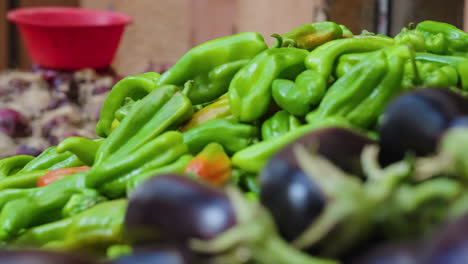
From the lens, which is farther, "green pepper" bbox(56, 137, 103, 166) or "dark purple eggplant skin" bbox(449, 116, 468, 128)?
"green pepper" bbox(56, 137, 103, 166)

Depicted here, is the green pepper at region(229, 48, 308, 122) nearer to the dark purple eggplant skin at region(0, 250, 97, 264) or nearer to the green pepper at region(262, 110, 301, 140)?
the green pepper at region(262, 110, 301, 140)

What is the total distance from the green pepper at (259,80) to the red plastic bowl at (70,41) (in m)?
1.82

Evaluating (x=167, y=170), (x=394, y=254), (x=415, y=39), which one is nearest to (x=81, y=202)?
(x=167, y=170)

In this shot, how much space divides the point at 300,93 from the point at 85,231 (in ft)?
1.26

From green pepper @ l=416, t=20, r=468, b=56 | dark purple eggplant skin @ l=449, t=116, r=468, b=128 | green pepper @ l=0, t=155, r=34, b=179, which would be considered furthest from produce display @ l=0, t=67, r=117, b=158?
dark purple eggplant skin @ l=449, t=116, r=468, b=128

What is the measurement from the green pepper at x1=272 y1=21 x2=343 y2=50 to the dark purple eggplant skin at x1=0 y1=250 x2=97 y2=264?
0.74 meters

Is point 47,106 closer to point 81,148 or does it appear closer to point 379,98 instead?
point 81,148

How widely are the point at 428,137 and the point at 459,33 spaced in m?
0.65

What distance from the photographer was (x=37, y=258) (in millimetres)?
572

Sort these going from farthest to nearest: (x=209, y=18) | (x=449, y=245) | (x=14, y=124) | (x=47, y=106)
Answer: (x=209, y=18) < (x=47, y=106) < (x=14, y=124) < (x=449, y=245)

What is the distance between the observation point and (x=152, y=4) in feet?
12.9

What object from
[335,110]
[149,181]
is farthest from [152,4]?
[149,181]

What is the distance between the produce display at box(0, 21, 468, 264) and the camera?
564 millimetres

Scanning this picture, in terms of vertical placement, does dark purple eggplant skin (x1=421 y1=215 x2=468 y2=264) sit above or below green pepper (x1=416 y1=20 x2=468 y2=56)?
above
